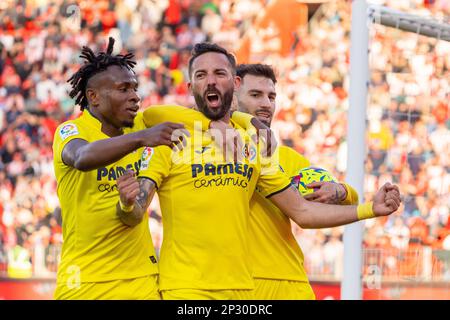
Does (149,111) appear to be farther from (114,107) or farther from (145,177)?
(145,177)

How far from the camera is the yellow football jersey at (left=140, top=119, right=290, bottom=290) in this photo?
4.54 metres

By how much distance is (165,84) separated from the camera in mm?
14094

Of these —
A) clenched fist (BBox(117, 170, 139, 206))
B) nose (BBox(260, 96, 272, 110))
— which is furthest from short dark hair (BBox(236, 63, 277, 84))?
clenched fist (BBox(117, 170, 139, 206))

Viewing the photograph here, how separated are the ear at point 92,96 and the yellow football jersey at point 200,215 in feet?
2.53

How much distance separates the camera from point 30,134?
13.5 meters

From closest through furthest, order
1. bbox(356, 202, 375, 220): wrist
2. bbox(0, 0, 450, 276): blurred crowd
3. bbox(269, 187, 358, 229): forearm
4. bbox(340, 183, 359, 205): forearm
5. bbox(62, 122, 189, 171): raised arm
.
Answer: bbox(62, 122, 189, 171): raised arm → bbox(356, 202, 375, 220): wrist → bbox(269, 187, 358, 229): forearm → bbox(340, 183, 359, 205): forearm → bbox(0, 0, 450, 276): blurred crowd

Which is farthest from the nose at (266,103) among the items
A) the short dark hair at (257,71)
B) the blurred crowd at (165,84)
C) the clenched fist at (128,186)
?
the blurred crowd at (165,84)

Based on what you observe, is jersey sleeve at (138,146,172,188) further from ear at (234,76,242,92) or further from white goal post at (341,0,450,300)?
white goal post at (341,0,450,300)

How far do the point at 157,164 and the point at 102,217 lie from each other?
62cm

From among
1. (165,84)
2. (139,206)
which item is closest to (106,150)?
(139,206)

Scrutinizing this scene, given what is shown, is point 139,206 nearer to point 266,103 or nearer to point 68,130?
point 68,130

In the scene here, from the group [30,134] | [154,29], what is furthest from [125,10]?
[30,134]

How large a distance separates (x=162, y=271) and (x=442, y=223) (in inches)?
168

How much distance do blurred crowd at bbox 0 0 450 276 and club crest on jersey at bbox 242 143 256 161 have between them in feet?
11.8
